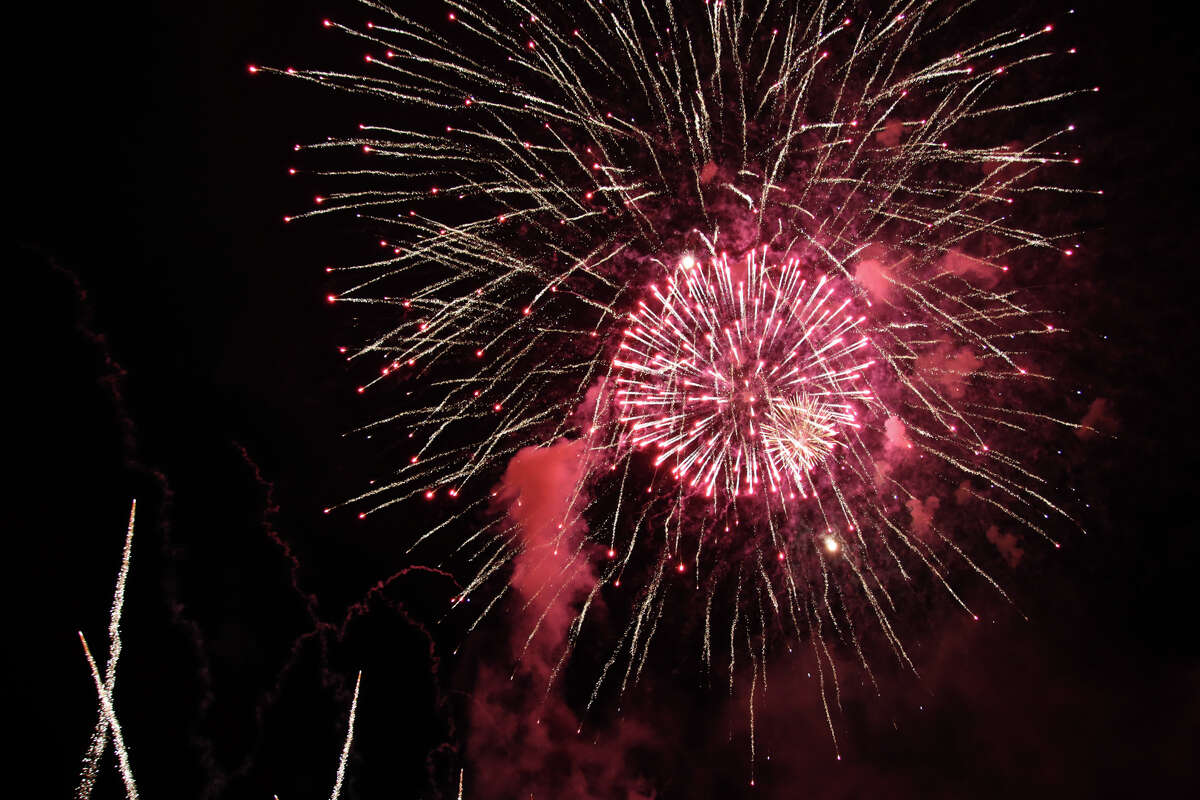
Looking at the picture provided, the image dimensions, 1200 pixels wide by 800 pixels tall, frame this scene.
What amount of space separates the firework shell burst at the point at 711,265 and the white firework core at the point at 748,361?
0.03 m

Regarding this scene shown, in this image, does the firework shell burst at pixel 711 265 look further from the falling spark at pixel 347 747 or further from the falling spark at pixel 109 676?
the falling spark at pixel 347 747

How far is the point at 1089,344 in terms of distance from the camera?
666 cm

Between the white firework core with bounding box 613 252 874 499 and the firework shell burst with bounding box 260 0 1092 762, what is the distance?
0.03 metres

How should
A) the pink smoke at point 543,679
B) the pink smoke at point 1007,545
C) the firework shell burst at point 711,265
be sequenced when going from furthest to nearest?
the pink smoke at point 1007,545 → the pink smoke at point 543,679 → the firework shell burst at point 711,265

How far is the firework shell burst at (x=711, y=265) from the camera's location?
19.3ft

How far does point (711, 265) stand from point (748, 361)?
1103 millimetres

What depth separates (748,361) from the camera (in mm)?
5996

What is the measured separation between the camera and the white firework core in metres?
5.95

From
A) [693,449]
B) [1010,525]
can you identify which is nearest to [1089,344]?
[1010,525]

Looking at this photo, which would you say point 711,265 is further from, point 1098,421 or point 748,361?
point 1098,421

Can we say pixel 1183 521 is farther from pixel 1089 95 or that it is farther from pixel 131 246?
pixel 131 246

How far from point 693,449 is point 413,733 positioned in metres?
5.98

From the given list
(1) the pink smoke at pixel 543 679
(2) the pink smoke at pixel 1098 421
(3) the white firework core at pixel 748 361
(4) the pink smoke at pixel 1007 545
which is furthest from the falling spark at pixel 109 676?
(2) the pink smoke at pixel 1098 421

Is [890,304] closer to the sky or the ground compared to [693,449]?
closer to the sky
